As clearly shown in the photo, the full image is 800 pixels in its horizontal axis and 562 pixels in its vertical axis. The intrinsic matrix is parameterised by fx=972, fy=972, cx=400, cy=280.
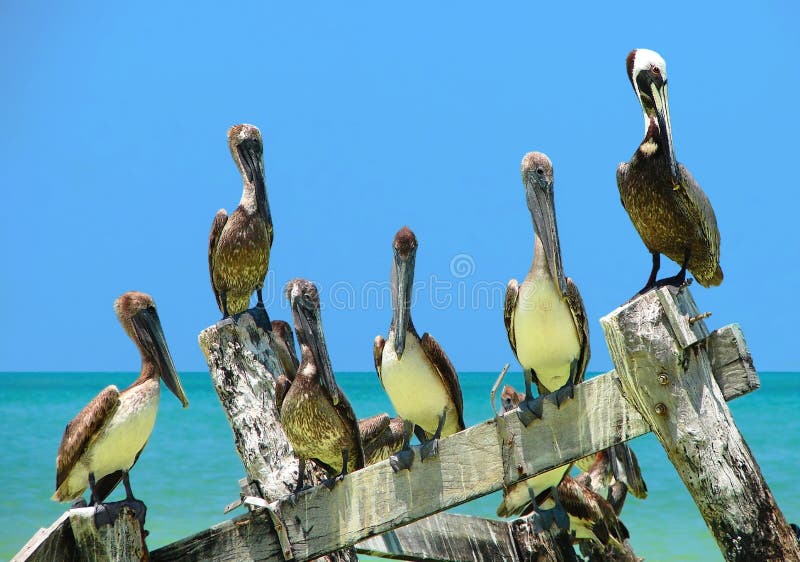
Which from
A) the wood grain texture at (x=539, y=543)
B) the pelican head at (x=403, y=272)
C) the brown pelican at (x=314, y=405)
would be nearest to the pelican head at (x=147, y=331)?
the brown pelican at (x=314, y=405)

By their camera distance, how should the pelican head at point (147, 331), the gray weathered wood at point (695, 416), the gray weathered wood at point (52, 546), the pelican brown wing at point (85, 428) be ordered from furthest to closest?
the pelican head at point (147, 331) → the pelican brown wing at point (85, 428) → the gray weathered wood at point (52, 546) → the gray weathered wood at point (695, 416)

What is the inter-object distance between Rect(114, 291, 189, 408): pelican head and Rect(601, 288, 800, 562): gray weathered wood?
7.63ft

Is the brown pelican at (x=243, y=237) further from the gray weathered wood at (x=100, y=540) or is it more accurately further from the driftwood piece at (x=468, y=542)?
the gray weathered wood at (x=100, y=540)

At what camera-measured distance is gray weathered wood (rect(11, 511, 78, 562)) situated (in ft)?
11.3

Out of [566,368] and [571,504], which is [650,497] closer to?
[571,504]

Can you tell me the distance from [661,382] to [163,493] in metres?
14.0

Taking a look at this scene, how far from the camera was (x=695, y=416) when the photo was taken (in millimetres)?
3082

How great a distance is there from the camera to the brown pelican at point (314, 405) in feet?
14.3

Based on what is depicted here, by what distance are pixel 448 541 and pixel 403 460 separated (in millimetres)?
1517

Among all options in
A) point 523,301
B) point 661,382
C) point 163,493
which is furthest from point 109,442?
point 163,493

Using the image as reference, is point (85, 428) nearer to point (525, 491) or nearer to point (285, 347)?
point (285, 347)

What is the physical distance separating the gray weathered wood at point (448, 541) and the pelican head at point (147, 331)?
1248 mm

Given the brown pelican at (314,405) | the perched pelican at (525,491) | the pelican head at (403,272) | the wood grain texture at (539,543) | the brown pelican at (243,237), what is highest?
the brown pelican at (243,237)

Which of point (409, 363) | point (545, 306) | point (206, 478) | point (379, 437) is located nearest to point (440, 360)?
point (409, 363)
